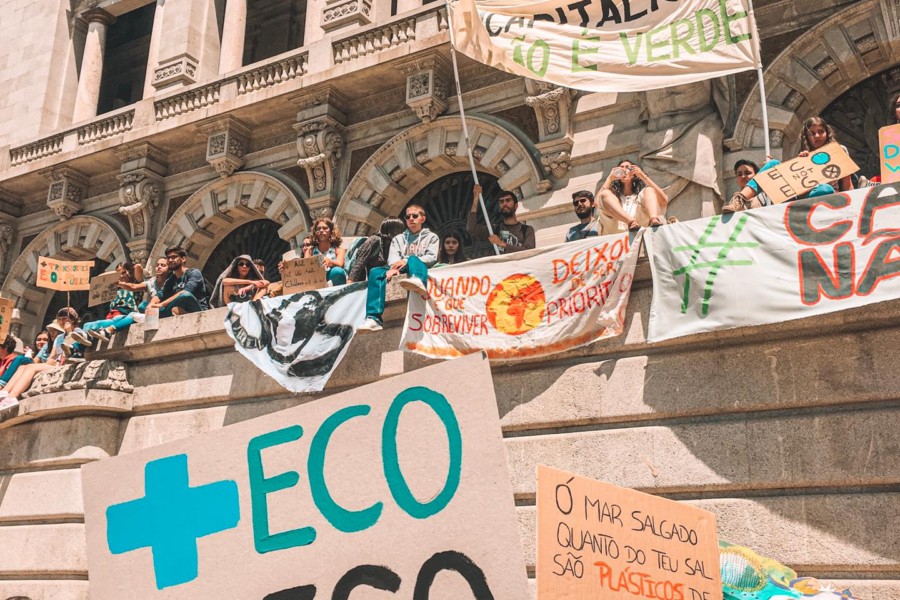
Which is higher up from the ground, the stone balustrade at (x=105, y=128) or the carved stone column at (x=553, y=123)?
the stone balustrade at (x=105, y=128)

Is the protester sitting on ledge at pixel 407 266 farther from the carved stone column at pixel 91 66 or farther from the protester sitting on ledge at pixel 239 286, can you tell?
the carved stone column at pixel 91 66

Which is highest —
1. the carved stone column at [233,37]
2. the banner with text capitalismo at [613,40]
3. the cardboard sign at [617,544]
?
the carved stone column at [233,37]

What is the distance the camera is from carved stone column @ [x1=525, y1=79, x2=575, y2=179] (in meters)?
14.4

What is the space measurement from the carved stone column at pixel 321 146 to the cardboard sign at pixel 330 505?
12.6 metres

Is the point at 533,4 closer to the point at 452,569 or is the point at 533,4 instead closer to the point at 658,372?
the point at 658,372

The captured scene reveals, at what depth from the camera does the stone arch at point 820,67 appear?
1270 centimetres

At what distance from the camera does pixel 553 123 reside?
14.7 m

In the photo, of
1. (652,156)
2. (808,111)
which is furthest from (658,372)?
(808,111)

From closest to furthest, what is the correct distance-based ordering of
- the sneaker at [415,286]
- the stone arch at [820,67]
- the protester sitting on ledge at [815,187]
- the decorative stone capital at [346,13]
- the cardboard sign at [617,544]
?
1. the cardboard sign at [617,544]
2. the protester sitting on ledge at [815,187]
3. the sneaker at [415,286]
4. the stone arch at [820,67]
5. the decorative stone capital at [346,13]

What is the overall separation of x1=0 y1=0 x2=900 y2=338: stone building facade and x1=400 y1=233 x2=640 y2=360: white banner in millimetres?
4515

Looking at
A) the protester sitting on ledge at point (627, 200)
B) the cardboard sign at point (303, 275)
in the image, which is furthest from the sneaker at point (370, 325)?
the protester sitting on ledge at point (627, 200)

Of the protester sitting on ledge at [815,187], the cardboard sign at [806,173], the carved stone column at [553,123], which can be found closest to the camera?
the cardboard sign at [806,173]

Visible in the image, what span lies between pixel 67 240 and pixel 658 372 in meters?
16.3

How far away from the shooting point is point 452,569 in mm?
3672
